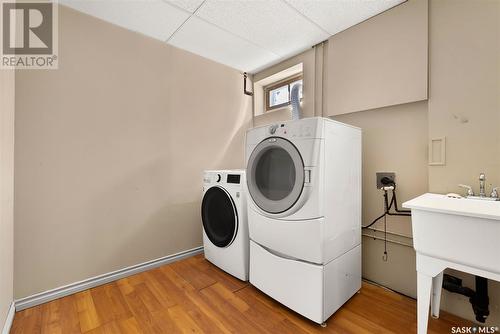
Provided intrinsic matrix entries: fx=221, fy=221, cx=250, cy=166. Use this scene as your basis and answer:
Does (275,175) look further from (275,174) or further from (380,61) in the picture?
(380,61)

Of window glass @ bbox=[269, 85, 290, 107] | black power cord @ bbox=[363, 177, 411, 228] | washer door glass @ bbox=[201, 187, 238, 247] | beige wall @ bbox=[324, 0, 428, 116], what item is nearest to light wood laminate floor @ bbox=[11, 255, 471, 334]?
washer door glass @ bbox=[201, 187, 238, 247]

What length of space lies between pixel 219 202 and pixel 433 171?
1563 mm

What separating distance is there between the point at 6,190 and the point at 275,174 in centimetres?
157

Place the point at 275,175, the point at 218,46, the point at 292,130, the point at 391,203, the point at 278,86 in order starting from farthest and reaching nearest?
the point at 278,86, the point at 218,46, the point at 391,203, the point at 275,175, the point at 292,130

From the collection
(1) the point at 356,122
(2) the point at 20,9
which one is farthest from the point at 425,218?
(2) the point at 20,9

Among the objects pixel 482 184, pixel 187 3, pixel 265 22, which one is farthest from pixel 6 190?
pixel 482 184

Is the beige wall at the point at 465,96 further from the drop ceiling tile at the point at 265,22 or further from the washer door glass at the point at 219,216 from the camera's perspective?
the washer door glass at the point at 219,216

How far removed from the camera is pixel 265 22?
179cm

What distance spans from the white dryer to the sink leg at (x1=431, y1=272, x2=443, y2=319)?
43 centimetres

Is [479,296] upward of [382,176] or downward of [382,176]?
downward

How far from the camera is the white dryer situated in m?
1.26

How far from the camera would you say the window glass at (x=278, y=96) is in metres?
2.67

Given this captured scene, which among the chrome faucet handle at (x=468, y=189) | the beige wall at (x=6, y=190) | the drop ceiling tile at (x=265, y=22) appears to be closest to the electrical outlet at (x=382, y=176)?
the chrome faucet handle at (x=468, y=189)

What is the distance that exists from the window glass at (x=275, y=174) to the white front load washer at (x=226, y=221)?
232mm
